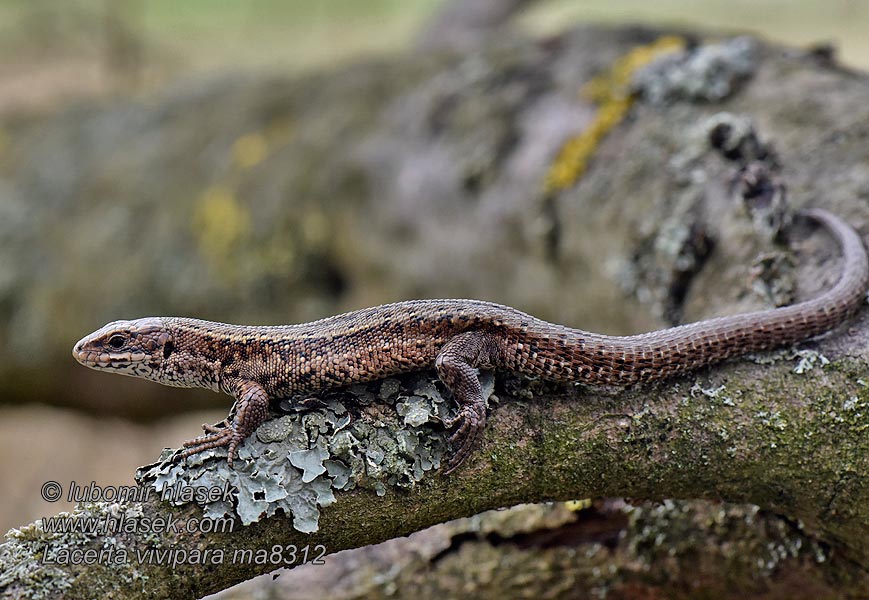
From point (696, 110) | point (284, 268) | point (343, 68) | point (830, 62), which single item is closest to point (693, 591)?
point (696, 110)

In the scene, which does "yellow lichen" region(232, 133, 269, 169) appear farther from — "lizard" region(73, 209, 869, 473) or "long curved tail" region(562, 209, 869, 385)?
"long curved tail" region(562, 209, 869, 385)

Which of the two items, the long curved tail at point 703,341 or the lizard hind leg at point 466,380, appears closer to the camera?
the lizard hind leg at point 466,380

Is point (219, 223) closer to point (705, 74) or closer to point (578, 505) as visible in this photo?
point (705, 74)

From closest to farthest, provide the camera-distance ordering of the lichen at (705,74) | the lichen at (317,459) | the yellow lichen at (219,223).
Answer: the lichen at (317,459), the lichen at (705,74), the yellow lichen at (219,223)

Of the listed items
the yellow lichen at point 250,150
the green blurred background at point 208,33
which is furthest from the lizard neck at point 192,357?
the green blurred background at point 208,33

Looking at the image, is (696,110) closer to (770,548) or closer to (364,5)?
(770,548)

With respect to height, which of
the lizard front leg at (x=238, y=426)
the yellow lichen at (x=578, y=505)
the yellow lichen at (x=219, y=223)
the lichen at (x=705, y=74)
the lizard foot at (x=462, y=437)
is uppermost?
the lichen at (x=705, y=74)

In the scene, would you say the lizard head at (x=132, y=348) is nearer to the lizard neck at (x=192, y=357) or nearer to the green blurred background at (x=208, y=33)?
the lizard neck at (x=192, y=357)
